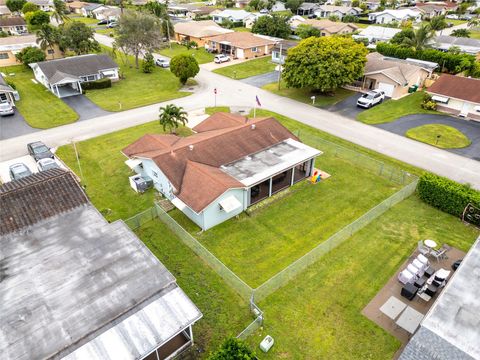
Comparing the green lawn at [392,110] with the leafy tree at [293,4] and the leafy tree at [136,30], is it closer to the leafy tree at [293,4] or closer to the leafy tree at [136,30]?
the leafy tree at [136,30]

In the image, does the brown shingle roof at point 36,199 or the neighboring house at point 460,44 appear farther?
the neighboring house at point 460,44

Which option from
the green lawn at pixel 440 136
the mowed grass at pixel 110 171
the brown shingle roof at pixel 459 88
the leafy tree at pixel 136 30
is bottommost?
the mowed grass at pixel 110 171

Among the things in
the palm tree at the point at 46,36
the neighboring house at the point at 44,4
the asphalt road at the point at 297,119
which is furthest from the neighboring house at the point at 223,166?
the neighboring house at the point at 44,4

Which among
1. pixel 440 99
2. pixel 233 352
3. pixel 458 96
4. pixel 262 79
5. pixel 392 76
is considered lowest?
pixel 262 79

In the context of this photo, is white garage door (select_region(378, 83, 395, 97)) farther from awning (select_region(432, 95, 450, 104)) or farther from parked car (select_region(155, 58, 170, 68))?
parked car (select_region(155, 58, 170, 68))

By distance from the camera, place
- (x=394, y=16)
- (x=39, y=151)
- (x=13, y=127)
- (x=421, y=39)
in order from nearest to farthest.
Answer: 1. (x=39, y=151)
2. (x=13, y=127)
3. (x=421, y=39)
4. (x=394, y=16)

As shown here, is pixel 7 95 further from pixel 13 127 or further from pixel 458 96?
pixel 458 96

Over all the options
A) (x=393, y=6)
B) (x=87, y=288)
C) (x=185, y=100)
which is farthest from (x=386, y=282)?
(x=393, y=6)

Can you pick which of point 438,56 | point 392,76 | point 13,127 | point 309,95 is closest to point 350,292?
point 309,95
